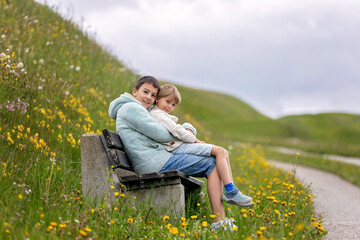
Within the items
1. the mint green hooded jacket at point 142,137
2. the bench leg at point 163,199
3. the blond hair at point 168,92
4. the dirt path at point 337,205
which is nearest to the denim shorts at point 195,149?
the mint green hooded jacket at point 142,137

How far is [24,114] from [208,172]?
2.47m

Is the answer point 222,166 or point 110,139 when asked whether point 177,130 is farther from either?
point 110,139

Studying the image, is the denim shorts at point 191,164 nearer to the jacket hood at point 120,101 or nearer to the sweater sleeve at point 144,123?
the sweater sleeve at point 144,123

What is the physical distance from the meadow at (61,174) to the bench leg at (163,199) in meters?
0.09

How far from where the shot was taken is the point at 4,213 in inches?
131

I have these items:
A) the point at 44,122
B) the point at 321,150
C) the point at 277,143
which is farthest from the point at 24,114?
the point at 277,143

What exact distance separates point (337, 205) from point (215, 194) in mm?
4338

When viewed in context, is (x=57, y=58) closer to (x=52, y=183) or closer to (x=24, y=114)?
(x=24, y=114)

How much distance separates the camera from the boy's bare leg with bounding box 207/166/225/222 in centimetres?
430

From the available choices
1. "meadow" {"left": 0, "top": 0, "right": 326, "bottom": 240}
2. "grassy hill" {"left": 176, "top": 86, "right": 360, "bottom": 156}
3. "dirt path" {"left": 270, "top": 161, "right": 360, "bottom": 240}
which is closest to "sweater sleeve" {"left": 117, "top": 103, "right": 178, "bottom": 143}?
"meadow" {"left": 0, "top": 0, "right": 326, "bottom": 240}

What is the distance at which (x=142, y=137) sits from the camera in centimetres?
454

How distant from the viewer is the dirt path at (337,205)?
5.37 m

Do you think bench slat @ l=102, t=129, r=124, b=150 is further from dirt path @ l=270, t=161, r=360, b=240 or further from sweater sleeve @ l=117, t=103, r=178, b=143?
dirt path @ l=270, t=161, r=360, b=240

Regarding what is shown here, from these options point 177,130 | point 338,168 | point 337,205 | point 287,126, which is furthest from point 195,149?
point 287,126
